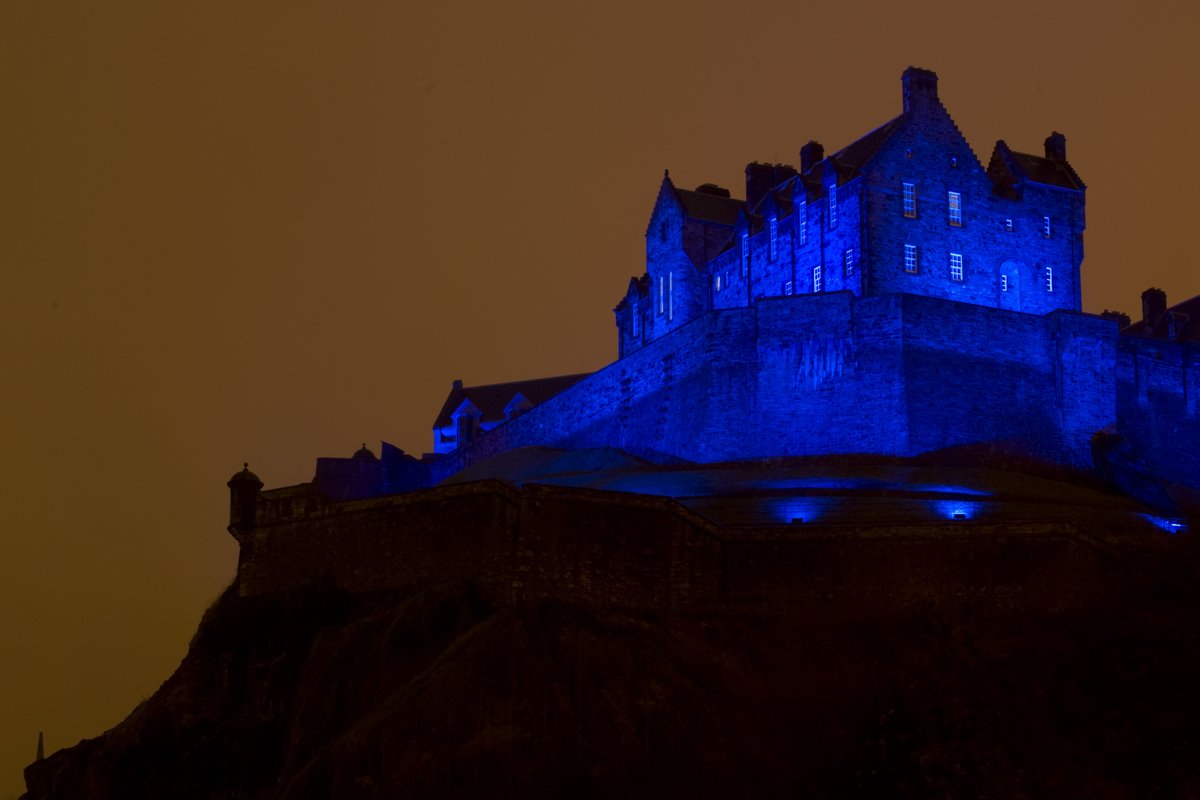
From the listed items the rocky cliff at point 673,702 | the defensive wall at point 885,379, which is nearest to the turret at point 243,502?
the rocky cliff at point 673,702

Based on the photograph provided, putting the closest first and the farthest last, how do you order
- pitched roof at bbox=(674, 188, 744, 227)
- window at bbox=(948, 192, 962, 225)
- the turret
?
the turret
window at bbox=(948, 192, 962, 225)
pitched roof at bbox=(674, 188, 744, 227)

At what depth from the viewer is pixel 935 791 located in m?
47.5

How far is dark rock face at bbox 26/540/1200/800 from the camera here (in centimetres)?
4769

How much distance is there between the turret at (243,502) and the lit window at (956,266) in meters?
28.0

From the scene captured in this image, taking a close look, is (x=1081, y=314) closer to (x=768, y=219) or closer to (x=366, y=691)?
(x=768, y=219)

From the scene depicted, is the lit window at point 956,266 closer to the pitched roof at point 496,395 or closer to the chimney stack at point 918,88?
the chimney stack at point 918,88

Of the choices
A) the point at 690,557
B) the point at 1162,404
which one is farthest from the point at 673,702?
the point at 1162,404

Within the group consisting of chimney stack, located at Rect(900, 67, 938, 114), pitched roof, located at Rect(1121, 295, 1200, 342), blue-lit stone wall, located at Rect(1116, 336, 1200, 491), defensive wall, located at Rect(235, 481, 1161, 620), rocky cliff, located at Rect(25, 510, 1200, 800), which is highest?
chimney stack, located at Rect(900, 67, 938, 114)

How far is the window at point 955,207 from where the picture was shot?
73000 millimetres

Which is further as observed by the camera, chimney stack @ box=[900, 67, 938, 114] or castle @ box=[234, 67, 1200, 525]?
chimney stack @ box=[900, 67, 938, 114]

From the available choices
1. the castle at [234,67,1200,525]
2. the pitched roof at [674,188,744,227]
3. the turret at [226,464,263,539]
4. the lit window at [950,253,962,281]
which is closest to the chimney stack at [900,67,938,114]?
the castle at [234,67,1200,525]

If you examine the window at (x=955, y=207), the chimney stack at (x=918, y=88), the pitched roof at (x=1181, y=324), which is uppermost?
the chimney stack at (x=918, y=88)

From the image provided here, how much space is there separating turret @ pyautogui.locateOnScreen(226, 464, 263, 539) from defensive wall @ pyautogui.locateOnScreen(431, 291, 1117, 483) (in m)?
17.0

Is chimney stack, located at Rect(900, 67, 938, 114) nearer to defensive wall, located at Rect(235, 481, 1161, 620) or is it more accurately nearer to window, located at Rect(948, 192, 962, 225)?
window, located at Rect(948, 192, 962, 225)
